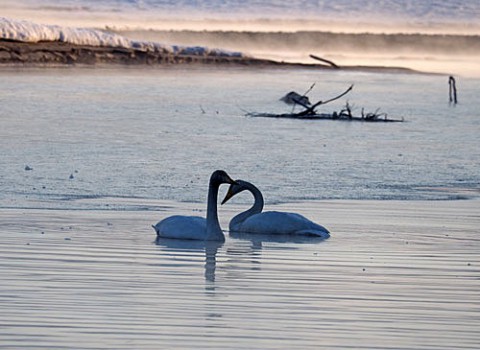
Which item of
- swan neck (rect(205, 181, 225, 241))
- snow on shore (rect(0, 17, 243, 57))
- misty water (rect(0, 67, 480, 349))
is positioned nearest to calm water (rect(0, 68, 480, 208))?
misty water (rect(0, 67, 480, 349))

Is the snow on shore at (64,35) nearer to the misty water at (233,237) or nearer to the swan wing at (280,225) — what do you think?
the misty water at (233,237)

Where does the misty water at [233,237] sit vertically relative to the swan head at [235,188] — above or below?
below

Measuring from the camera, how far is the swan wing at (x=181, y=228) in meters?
10.0

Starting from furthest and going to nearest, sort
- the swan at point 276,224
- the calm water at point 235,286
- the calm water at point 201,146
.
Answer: the calm water at point 201,146, the swan at point 276,224, the calm water at point 235,286

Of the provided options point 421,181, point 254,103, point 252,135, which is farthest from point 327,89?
point 421,181

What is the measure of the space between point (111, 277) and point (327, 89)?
3212 centimetres

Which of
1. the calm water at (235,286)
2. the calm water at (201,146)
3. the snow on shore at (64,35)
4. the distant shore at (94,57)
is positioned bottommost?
the calm water at (235,286)

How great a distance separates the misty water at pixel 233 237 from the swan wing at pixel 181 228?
12 cm

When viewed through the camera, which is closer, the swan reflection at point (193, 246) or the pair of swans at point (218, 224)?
the swan reflection at point (193, 246)

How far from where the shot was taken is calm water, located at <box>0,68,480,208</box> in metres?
13.3

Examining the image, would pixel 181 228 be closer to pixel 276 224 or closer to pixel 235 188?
pixel 276 224

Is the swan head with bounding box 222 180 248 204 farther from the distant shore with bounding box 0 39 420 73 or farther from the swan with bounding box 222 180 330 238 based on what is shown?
the distant shore with bounding box 0 39 420 73

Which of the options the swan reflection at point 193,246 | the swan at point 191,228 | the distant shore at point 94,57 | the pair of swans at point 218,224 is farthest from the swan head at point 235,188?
the distant shore at point 94,57

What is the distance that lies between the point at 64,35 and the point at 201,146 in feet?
76.5
